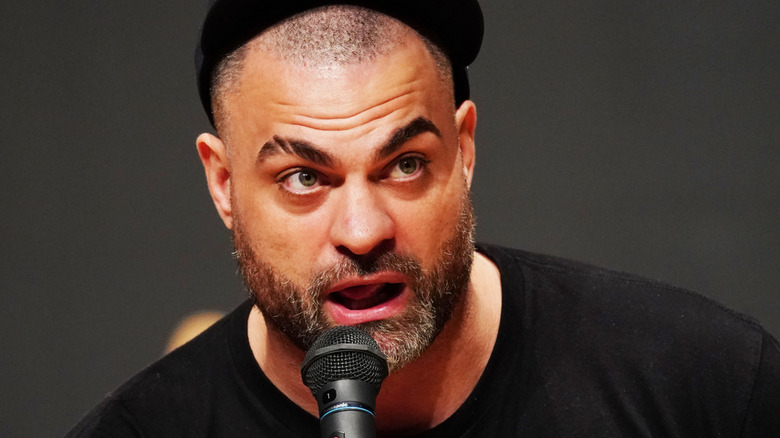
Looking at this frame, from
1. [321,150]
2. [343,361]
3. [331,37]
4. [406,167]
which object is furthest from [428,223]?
[343,361]

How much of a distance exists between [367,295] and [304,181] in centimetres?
18

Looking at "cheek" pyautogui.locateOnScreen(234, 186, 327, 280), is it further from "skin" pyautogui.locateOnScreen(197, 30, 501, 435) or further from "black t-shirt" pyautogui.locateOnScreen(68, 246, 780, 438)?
"black t-shirt" pyautogui.locateOnScreen(68, 246, 780, 438)

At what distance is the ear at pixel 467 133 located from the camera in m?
1.70

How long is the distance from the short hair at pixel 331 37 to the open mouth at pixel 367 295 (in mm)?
308

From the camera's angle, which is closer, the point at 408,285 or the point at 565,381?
the point at 408,285

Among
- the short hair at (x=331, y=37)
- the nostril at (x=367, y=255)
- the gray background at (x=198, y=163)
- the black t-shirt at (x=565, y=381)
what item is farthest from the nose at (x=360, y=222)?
the gray background at (x=198, y=163)

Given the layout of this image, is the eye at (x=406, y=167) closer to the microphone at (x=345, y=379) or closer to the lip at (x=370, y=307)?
the lip at (x=370, y=307)

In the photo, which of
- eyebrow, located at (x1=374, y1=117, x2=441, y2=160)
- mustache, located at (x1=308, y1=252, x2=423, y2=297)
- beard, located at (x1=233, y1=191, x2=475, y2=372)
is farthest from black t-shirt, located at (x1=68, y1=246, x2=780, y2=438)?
eyebrow, located at (x1=374, y1=117, x2=441, y2=160)

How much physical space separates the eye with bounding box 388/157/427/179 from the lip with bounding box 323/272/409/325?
0.14 metres

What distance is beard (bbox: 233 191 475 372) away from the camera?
1.51m

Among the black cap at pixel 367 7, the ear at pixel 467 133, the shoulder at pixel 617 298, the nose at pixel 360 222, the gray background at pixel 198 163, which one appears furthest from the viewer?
the gray background at pixel 198 163

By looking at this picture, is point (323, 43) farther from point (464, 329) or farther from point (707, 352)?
point (707, 352)

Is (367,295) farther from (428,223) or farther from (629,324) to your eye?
(629,324)

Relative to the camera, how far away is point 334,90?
4.97 ft
